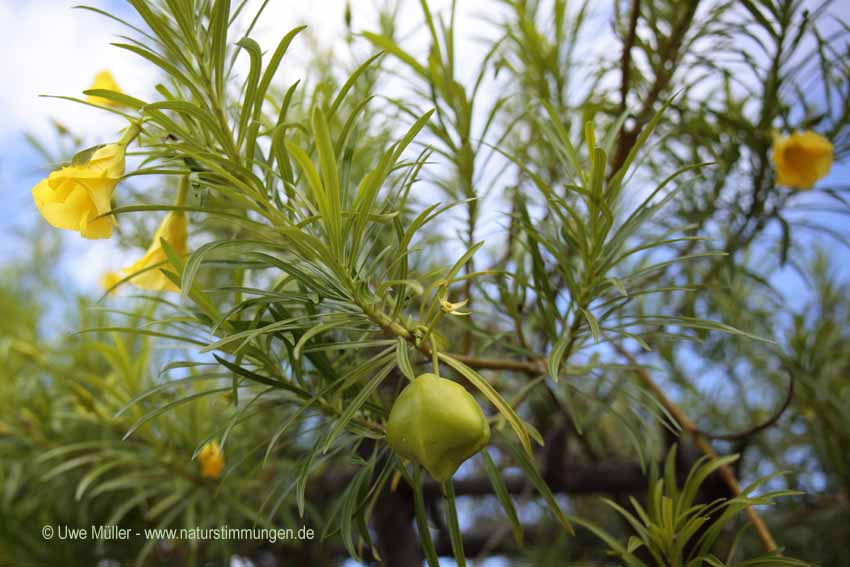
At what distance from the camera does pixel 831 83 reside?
0.66 metres

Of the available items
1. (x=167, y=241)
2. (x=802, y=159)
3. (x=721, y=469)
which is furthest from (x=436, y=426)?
(x=802, y=159)

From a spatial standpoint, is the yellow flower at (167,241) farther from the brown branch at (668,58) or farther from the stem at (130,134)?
the brown branch at (668,58)

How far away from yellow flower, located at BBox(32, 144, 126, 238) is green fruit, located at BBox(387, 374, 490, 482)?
199 millimetres

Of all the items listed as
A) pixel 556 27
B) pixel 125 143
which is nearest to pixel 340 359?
pixel 125 143

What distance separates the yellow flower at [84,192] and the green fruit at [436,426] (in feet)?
0.65

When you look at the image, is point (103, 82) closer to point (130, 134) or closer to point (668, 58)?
point (130, 134)

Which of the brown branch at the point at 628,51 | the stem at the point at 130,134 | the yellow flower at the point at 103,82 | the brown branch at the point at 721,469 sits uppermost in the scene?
the brown branch at the point at 628,51

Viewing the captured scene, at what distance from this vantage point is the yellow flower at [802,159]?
0.61 metres

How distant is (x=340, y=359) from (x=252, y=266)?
97 mm

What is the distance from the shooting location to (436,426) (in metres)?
0.29

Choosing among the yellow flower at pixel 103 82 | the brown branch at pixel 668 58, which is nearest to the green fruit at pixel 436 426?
the yellow flower at pixel 103 82

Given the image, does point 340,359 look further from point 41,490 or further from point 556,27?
point 41,490

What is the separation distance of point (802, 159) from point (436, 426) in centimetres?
51

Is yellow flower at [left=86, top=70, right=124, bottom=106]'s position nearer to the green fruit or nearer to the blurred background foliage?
the blurred background foliage
